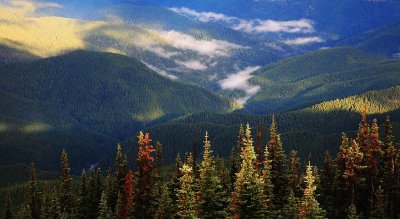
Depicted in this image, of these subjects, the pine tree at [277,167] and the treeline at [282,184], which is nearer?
the treeline at [282,184]

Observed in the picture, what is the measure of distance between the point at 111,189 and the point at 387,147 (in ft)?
168

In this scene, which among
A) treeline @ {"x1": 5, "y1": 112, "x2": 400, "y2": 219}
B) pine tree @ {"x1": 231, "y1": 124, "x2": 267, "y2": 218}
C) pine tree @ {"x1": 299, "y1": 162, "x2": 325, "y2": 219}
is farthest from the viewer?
treeline @ {"x1": 5, "y1": 112, "x2": 400, "y2": 219}

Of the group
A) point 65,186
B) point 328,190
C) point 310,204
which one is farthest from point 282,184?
point 65,186

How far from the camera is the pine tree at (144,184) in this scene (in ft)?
258

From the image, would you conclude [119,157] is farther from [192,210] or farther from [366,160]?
[366,160]

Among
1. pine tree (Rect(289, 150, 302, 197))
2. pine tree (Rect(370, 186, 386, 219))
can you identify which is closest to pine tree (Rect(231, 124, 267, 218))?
pine tree (Rect(370, 186, 386, 219))

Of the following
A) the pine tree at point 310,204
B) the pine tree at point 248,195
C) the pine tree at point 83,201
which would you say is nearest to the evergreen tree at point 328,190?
the pine tree at point 310,204

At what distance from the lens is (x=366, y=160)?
84.6m

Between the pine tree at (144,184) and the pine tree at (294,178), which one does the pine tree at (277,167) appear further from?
the pine tree at (144,184)

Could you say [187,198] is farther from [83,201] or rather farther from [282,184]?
[83,201]

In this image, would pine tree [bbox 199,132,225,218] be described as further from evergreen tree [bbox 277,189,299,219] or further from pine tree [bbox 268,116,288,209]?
pine tree [bbox 268,116,288,209]

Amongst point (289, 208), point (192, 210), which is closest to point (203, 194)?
point (192, 210)

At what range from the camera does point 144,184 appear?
81.5m

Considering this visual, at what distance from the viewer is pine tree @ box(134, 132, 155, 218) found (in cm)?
7856
